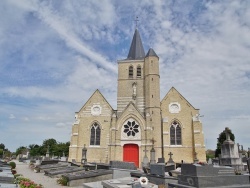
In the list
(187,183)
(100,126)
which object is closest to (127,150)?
(100,126)

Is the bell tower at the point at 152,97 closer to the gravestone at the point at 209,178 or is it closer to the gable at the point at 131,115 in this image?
the gable at the point at 131,115

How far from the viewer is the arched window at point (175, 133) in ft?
74.0

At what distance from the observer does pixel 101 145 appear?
2314 centimetres

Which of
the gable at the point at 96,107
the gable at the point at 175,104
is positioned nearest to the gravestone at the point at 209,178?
the gable at the point at 175,104

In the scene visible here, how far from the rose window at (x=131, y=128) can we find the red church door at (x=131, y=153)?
1219 mm

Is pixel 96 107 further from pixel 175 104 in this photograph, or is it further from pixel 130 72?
pixel 175 104

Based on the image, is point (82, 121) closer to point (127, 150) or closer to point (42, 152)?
point (127, 150)

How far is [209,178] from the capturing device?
19.0ft

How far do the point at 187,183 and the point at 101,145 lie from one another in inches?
702

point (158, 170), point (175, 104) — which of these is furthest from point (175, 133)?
point (158, 170)

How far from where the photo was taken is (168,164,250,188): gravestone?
5750 millimetres

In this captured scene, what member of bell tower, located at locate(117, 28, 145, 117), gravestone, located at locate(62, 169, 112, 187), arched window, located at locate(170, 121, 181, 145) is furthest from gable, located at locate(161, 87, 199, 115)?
gravestone, located at locate(62, 169, 112, 187)

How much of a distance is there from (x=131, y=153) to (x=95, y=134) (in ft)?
14.9

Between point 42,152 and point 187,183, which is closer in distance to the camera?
point 187,183
